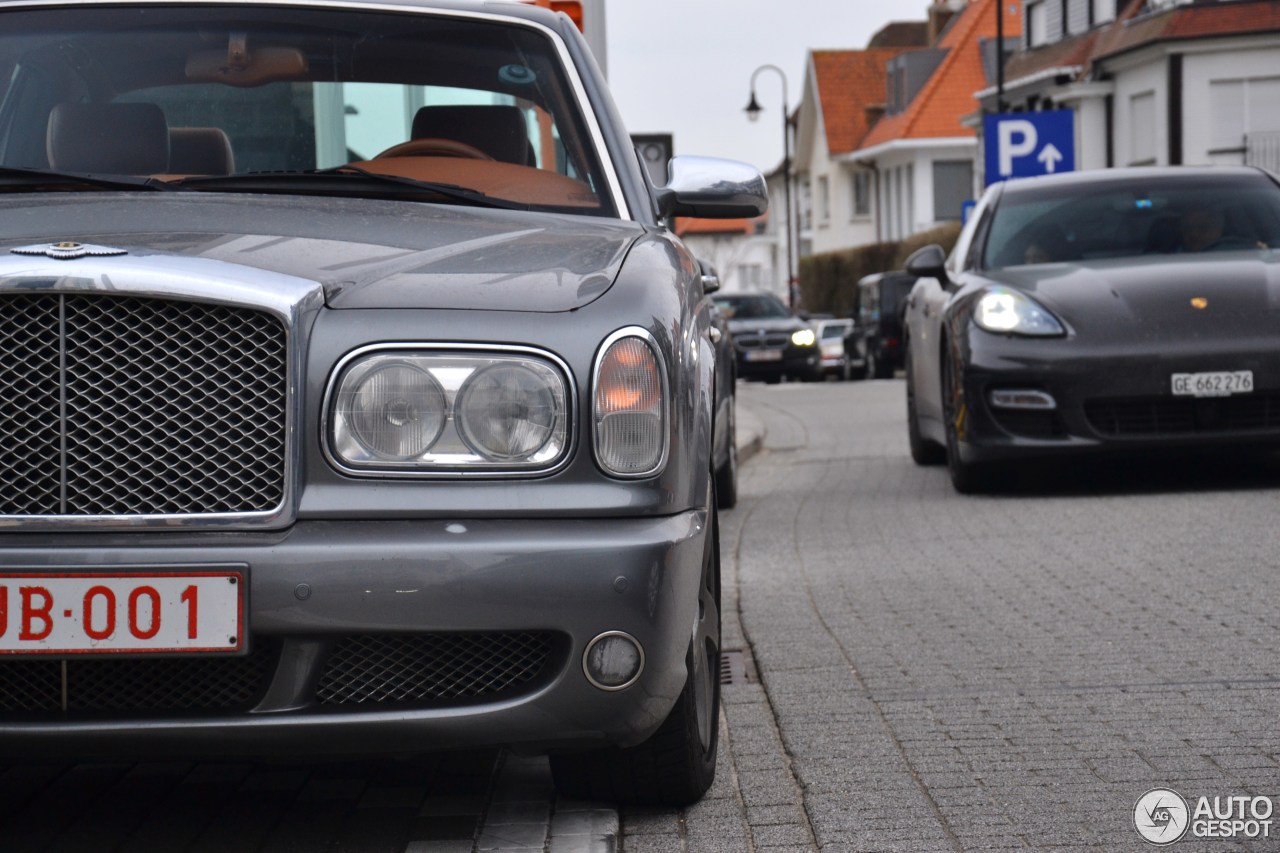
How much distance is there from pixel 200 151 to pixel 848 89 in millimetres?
70927

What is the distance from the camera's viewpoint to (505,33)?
470 cm

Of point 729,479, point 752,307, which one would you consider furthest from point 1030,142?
point 752,307

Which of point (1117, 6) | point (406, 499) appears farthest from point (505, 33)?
point (1117, 6)

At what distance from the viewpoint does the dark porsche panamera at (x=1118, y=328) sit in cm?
862

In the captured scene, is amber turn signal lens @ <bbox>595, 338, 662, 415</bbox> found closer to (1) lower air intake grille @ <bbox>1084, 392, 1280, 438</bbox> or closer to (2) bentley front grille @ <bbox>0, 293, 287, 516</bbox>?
(2) bentley front grille @ <bbox>0, 293, 287, 516</bbox>

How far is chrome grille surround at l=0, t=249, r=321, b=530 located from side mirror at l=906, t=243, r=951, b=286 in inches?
282

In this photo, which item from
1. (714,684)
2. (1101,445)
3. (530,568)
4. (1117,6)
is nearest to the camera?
(530,568)

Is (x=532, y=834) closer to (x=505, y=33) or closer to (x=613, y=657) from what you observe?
(x=613, y=657)

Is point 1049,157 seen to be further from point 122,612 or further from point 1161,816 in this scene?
point 122,612

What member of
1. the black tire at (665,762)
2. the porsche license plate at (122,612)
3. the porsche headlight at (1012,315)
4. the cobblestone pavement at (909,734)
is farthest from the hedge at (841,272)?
the porsche license plate at (122,612)

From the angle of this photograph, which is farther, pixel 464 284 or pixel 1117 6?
pixel 1117 6

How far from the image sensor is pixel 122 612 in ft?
9.98

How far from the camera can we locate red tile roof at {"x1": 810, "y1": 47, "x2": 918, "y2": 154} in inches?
2827

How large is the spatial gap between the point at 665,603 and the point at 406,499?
0.46 meters
